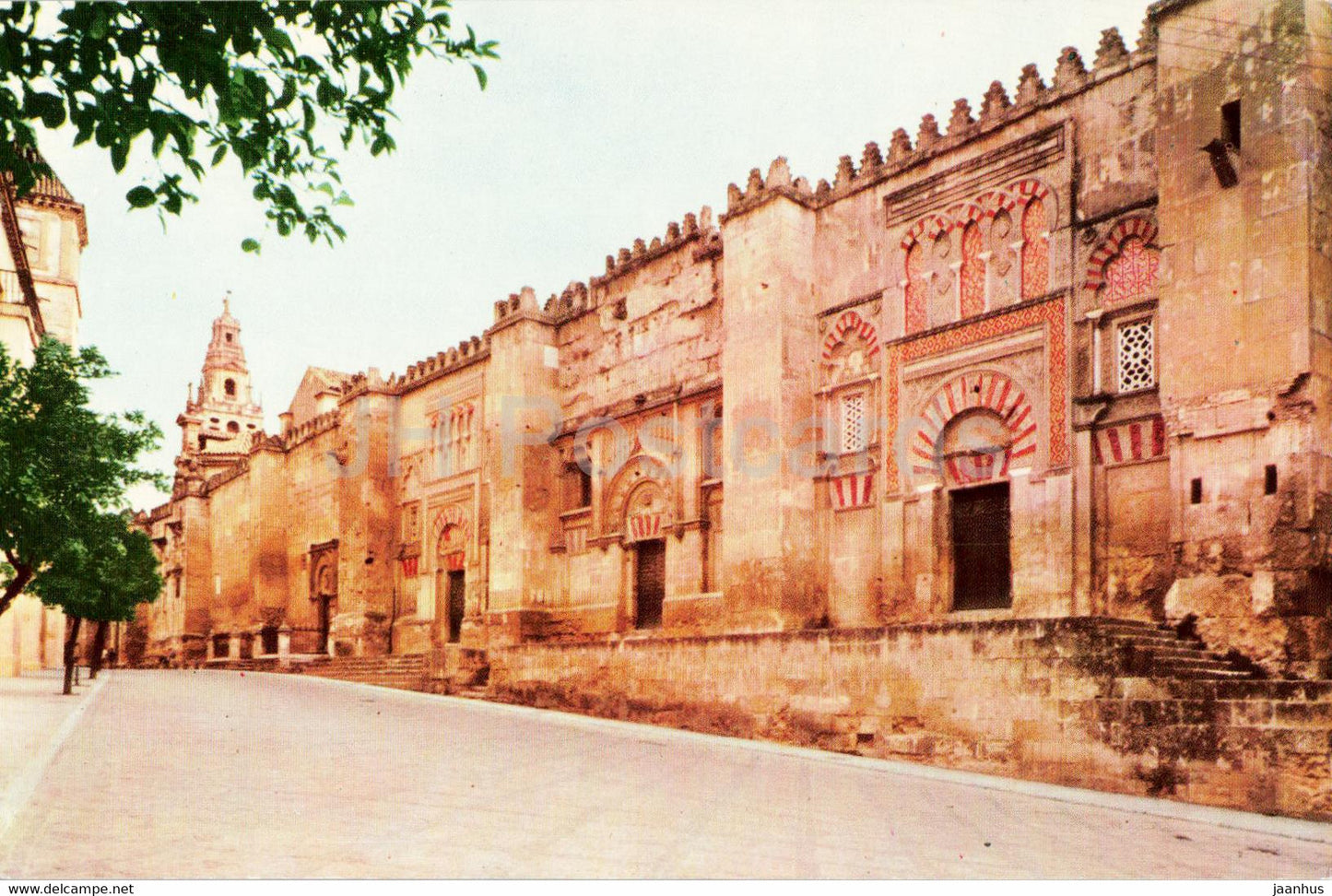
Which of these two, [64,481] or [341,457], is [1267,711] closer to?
[64,481]

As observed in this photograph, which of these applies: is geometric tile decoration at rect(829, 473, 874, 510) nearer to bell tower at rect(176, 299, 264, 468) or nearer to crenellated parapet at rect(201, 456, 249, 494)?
crenellated parapet at rect(201, 456, 249, 494)

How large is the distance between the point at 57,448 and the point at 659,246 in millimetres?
10017

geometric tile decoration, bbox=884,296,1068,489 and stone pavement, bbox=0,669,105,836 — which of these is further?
geometric tile decoration, bbox=884,296,1068,489

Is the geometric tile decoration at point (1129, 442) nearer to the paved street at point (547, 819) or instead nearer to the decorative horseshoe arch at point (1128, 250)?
the decorative horseshoe arch at point (1128, 250)

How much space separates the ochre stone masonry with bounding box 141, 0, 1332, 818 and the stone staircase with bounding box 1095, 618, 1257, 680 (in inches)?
1.3

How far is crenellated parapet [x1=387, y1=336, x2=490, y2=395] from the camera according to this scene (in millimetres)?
23719

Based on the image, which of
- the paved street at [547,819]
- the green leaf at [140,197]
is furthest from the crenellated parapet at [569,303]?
the green leaf at [140,197]

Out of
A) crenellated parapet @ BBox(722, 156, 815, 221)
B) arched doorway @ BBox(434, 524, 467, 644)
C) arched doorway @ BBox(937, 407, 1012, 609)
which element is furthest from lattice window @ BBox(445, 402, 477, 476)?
arched doorway @ BBox(937, 407, 1012, 609)

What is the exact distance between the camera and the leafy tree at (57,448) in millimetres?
11805

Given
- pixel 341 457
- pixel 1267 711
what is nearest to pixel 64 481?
pixel 1267 711

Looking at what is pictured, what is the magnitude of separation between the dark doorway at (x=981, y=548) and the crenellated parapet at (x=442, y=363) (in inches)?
472

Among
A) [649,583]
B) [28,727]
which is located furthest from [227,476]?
→ [28,727]

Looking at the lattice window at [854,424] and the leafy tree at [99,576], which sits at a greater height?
the lattice window at [854,424]

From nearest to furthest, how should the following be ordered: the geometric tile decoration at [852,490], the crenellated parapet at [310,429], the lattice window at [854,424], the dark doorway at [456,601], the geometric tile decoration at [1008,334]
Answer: the geometric tile decoration at [1008,334] < the geometric tile decoration at [852,490] < the lattice window at [854,424] < the dark doorway at [456,601] < the crenellated parapet at [310,429]
